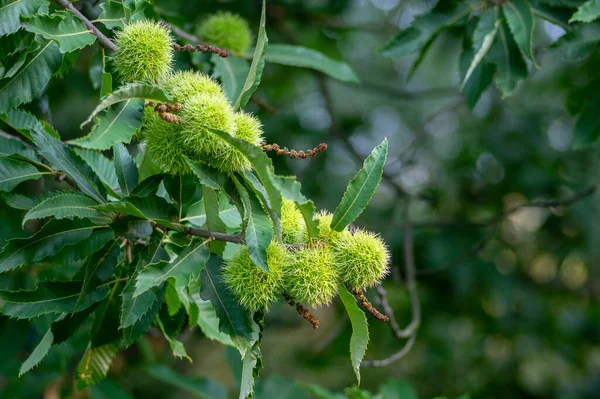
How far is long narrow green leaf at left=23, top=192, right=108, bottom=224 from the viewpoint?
1302 millimetres

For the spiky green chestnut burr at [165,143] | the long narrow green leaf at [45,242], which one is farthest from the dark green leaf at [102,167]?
the spiky green chestnut burr at [165,143]

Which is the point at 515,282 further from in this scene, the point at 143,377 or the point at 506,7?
the point at 143,377

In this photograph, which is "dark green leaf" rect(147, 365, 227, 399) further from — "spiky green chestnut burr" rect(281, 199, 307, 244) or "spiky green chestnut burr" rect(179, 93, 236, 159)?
"spiky green chestnut burr" rect(179, 93, 236, 159)

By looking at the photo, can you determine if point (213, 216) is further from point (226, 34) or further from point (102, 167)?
point (226, 34)

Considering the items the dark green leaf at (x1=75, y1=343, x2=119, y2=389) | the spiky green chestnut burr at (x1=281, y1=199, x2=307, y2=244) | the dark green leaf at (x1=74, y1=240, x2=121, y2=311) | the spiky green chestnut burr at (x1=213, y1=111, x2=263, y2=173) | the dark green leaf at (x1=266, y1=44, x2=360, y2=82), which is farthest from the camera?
the dark green leaf at (x1=266, y1=44, x2=360, y2=82)

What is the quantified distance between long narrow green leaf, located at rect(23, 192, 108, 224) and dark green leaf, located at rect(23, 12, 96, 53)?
1.08ft

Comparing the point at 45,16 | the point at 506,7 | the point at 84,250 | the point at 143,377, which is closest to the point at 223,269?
the point at 84,250

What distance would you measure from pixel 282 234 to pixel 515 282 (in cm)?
324

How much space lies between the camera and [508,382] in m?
4.61

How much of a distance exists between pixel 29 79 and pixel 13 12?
156 millimetres

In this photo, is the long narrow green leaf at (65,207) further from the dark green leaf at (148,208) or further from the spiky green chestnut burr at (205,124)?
the spiky green chestnut burr at (205,124)

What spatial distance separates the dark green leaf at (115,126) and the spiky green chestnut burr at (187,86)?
87 mm

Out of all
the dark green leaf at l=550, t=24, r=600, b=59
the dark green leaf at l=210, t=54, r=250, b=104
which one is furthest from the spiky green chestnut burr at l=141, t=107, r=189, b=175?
the dark green leaf at l=550, t=24, r=600, b=59

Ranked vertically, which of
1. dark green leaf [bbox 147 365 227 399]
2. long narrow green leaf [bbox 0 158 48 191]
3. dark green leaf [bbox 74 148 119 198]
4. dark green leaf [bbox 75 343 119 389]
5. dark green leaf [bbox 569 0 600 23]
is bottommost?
dark green leaf [bbox 147 365 227 399]
